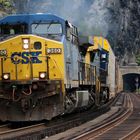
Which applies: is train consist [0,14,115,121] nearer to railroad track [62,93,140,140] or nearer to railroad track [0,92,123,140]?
railroad track [0,92,123,140]

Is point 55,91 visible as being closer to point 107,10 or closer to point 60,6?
point 60,6

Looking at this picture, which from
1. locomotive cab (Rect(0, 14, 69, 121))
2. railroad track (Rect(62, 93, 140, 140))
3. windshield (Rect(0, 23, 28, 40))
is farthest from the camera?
windshield (Rect(0, 23, 28, 40))

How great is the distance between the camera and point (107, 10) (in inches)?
4358

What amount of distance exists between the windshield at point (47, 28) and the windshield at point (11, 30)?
35 cm

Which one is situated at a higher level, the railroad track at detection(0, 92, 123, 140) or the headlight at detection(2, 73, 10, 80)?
the headlight at detection(2, 73, 10, 80)

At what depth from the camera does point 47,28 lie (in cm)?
1744

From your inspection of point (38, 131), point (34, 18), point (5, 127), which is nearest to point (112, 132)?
point (38, 131)

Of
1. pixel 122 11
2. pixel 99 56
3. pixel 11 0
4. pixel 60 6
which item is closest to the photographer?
pixel 99 56

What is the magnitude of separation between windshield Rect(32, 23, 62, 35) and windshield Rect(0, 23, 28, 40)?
352 mm

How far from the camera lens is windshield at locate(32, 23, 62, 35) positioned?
56.9 feet

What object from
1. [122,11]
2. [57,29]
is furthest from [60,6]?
[122,11]

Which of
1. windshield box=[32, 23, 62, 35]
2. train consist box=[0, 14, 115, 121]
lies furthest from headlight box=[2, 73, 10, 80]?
windshield box=[32, 23, 62, 35]

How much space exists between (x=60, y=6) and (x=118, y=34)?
8442 cm

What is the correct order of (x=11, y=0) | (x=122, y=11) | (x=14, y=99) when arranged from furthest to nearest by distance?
(x=122, y=11)
(x=11, y=0)
(x=14, y=99)
